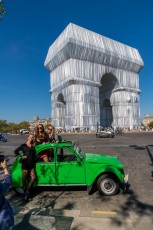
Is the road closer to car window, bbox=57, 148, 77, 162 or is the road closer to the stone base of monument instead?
the stone base of monument

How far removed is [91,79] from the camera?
51.8 m

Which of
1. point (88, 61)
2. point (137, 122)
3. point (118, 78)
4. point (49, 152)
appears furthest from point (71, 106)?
point (49, 152)

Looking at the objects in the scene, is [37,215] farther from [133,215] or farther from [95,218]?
[133,215]

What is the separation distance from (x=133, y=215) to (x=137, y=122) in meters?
57.5

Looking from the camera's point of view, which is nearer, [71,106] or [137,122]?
[71,106]

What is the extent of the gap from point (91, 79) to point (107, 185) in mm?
47425

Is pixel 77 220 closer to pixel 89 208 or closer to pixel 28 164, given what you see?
pixel 89 208

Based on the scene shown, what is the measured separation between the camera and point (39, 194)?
6.05 meters

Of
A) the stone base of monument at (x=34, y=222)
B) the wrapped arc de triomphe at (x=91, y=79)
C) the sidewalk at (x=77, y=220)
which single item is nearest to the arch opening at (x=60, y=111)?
the wrapped arc de triomphe at (x=91, y=79)

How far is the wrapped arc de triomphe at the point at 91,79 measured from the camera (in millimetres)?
48781

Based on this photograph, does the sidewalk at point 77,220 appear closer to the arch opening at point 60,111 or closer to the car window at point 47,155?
the car window at point 47,155

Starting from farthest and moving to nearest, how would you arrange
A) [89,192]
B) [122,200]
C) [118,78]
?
1. [118,78]
2. [89,192]
3. [122,200]

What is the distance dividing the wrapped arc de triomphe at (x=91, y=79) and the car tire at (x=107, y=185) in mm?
42022

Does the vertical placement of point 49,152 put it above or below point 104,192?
above
